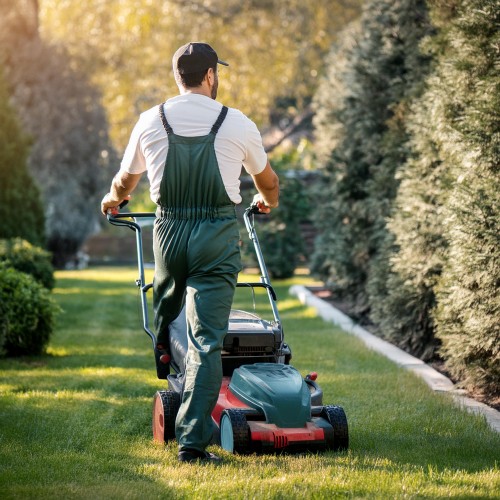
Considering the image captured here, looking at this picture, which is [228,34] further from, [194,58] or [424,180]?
[194,58]

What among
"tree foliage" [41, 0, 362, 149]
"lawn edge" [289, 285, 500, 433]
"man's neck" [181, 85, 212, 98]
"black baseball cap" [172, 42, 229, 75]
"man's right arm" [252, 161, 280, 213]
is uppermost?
"tree foliage" [41, 0, 362, 149]

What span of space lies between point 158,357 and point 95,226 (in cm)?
1795

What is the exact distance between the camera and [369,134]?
36.9ft

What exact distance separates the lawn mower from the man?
224 millimetres

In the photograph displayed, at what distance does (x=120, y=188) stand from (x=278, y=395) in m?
1.41

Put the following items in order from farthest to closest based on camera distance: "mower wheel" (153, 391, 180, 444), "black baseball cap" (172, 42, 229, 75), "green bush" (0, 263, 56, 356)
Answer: "green bush" (0, 263, 56, 356) → "mower wheel" (153, 391, 180, 444) → "black baseball cap" (172, 42, 229, 75)

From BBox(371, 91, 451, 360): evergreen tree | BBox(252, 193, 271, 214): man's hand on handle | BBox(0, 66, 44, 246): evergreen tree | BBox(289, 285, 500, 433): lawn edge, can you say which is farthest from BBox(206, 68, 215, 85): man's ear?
BBox(0, 66, 44, 246): evergreen tree

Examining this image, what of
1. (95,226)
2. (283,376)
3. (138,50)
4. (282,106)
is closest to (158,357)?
(283,376)

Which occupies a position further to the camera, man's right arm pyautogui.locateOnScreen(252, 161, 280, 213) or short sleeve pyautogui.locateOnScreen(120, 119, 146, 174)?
man's right arm pyautogui.locateOnScreen(252, 161, 280, 213)

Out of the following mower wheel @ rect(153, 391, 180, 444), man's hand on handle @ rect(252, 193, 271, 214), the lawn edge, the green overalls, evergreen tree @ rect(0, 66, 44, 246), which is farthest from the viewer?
evergreen tree @ rect(0, 66, 44, 246)

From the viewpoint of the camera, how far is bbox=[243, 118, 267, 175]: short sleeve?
4.80 m

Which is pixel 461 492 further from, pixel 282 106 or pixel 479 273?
pixel 282 106

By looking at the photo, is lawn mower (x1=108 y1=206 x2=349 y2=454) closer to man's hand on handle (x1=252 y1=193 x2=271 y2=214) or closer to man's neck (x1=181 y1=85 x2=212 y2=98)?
man's hand on handle (x1=252 y1=193 x2=271 y2=214)

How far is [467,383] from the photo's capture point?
673 cm
